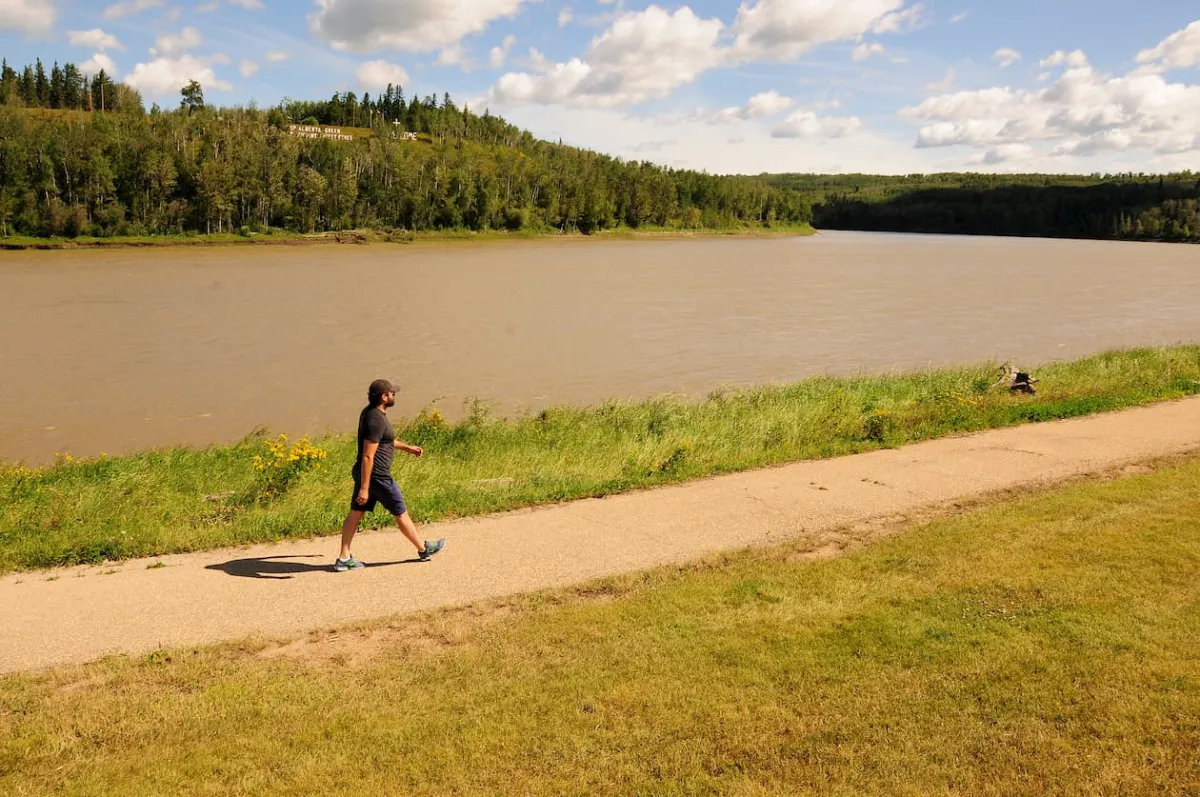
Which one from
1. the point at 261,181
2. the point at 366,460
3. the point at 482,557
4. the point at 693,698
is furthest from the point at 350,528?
the point at 261,181

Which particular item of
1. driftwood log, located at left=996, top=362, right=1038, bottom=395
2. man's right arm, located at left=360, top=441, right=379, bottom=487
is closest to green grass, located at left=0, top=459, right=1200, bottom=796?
man's right arm, located at left=360, top=441, right=379, bottom=487

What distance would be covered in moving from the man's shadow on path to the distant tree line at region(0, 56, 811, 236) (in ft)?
319

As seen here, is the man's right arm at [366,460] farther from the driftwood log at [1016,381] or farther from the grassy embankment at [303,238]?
the grassy embankment at [303,238]

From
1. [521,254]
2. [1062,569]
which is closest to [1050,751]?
[1062,569]

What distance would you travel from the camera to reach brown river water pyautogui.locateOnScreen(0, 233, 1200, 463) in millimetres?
22734

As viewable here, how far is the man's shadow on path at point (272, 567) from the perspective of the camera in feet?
28.6

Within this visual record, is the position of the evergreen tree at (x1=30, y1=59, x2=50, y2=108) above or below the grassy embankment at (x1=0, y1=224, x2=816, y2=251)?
above

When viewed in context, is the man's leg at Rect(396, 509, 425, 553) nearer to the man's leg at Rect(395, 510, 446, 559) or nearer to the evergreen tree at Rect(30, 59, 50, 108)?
the man's leg at Rect(395, 510, 446, 559)

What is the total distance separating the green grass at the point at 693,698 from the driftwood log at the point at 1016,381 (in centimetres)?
1235

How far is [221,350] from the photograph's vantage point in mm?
30844

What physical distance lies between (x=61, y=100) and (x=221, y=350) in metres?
177

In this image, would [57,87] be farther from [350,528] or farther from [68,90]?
[350,528]

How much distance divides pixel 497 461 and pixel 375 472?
527cm

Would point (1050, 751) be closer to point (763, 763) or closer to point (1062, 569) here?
point (763, 763)
